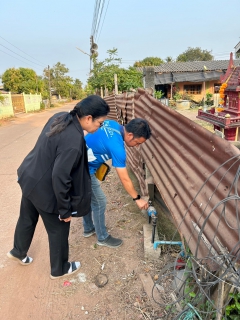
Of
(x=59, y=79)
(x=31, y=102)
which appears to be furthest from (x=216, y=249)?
(x=59, y=79)

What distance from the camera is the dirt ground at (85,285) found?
6.61 ft

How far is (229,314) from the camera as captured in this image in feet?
4.76

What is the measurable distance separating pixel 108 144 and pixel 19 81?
120ft

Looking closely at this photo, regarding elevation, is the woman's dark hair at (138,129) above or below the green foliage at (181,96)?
above

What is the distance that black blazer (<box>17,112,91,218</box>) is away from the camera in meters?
1.77

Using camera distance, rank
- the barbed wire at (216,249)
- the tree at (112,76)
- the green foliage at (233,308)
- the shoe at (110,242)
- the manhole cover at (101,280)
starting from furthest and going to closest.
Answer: the tree at (112,76)
the shoe at (110,242)
the manhole cover at (101,280)
the green foliage at (233,308)
the barbed wire at (216,249)

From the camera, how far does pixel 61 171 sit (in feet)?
5.74

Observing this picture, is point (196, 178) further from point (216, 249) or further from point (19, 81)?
point (19, 81)

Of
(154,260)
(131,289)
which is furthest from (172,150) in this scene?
(131,289)

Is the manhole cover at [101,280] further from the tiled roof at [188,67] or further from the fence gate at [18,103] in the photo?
the tiled roof at [188,67]

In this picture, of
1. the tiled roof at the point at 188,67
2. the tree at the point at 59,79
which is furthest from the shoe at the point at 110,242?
the tree at the point at 59,79

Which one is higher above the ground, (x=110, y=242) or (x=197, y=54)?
(x=197, y=54)

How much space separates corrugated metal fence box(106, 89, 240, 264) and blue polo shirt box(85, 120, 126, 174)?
0.49 m

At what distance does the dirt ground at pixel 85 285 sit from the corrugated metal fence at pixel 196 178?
81 cm
